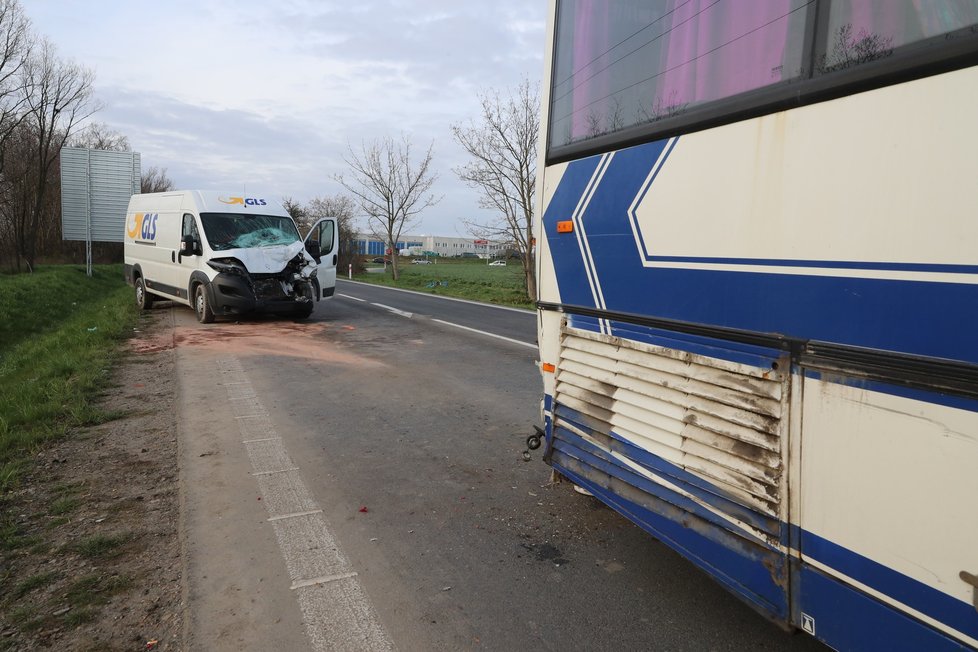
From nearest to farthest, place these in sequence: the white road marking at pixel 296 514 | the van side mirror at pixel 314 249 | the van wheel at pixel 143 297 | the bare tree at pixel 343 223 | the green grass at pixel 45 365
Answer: the white road marking at pixel 296 514 → the green grass at pixel 45 365 → the van side mirror at pixel 314 249 → the van wheel at pixel 143 297 → the bare tree at pixel 343 223

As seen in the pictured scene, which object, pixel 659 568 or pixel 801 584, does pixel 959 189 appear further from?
pixel 659 568

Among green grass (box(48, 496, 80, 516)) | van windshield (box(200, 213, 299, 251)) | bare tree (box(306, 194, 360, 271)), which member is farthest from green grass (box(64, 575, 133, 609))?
bare tree (box(306, 194, 360, 271))

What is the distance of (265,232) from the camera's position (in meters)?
13.4

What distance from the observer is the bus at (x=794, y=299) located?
163 centimetres

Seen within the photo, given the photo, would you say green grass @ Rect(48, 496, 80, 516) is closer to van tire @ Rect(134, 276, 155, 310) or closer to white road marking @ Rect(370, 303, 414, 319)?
white road marking @ Rect(370, 303, 414, 319)

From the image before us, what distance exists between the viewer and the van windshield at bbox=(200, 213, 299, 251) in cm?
1259

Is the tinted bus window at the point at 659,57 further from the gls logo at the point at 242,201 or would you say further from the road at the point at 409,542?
the gls logo at the point at 242,201

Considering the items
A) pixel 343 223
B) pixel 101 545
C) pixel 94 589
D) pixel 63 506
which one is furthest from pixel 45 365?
pixel 343 223

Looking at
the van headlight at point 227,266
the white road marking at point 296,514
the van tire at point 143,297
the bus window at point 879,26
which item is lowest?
the white road marking at point 296,514

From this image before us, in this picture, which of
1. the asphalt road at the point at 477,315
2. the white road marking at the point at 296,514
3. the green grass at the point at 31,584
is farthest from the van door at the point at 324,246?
the green grass at the point at 31,584

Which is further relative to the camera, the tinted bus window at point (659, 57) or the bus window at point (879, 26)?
the tinted bus window at point (659, 57)

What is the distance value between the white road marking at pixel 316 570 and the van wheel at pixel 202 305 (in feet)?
28.5

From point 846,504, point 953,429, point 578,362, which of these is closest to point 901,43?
point 953,429

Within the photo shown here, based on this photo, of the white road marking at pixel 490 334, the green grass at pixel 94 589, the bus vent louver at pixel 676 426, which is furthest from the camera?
the white road marking at pixel 490 334
